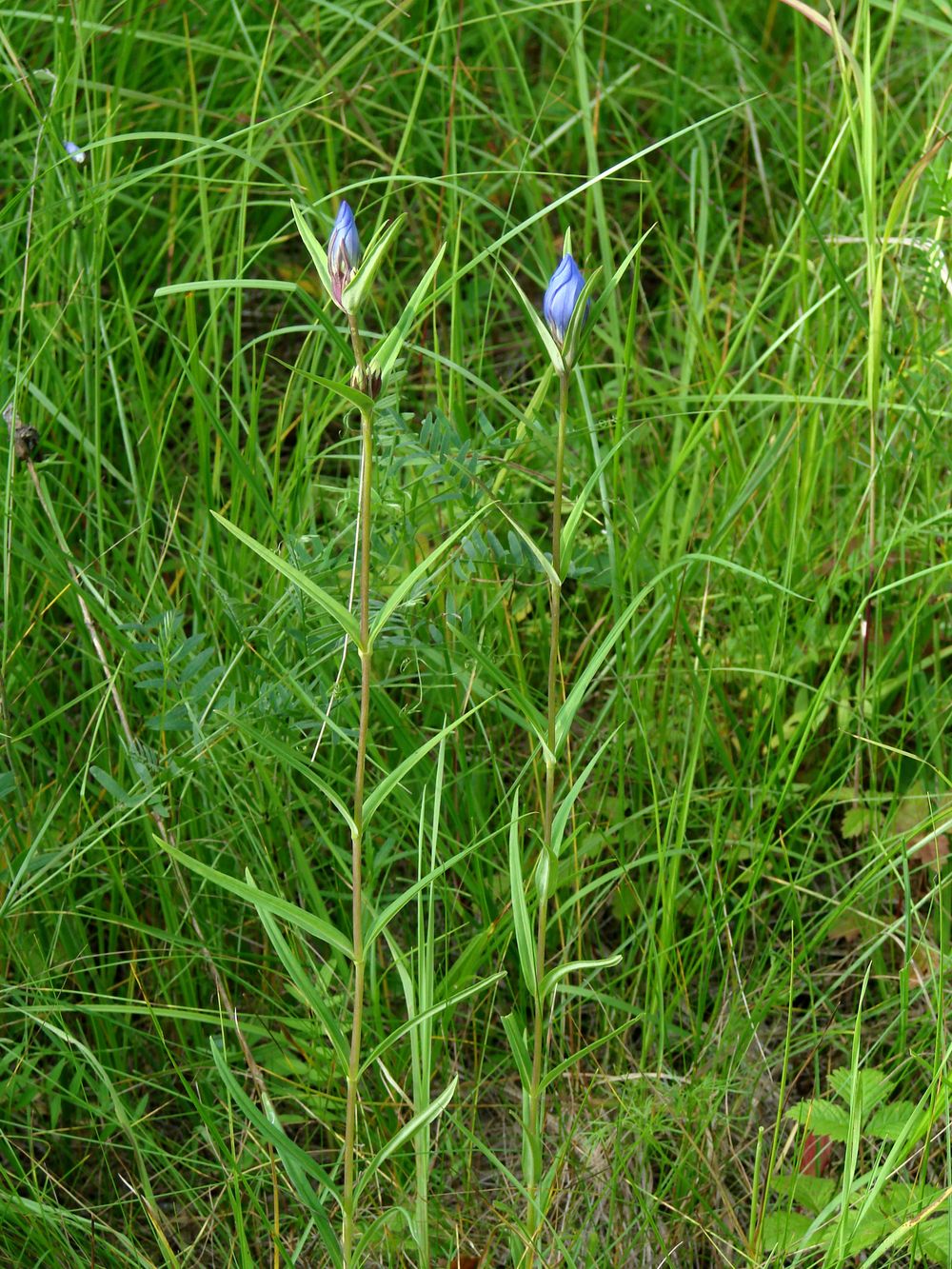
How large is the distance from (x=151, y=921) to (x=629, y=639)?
0.68 meters

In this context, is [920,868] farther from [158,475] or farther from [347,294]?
[158,475]

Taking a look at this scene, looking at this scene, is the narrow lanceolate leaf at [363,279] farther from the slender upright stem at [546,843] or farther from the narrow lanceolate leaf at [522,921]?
the narrow lanceolate leaf at [522,921]

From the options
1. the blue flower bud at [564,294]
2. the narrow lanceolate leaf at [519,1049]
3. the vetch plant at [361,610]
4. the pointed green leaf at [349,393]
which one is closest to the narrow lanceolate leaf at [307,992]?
the vetch plant at [361,610]

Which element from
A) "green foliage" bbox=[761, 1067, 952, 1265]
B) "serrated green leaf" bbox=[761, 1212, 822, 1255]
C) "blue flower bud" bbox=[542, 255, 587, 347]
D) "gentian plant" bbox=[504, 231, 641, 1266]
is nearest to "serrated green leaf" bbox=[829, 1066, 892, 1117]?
"green foliage" bbox=[761, 1067, 952, 1265]

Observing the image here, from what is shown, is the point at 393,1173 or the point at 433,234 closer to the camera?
the point at 393,1173

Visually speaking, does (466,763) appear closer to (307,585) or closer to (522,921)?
(522,921)

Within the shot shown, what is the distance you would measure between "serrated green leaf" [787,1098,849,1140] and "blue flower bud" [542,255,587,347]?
2.63 ft

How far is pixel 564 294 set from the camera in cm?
99

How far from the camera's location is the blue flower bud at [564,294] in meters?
0.99

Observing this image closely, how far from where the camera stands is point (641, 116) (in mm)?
2598

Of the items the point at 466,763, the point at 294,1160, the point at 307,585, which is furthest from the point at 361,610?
the point at 466,763

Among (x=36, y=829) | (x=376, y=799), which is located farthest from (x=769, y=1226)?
(x=36, y=829)

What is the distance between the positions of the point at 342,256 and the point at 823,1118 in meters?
0.96

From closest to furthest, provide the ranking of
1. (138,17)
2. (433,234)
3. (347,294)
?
(347,294)
(138,17)
(433,234)
